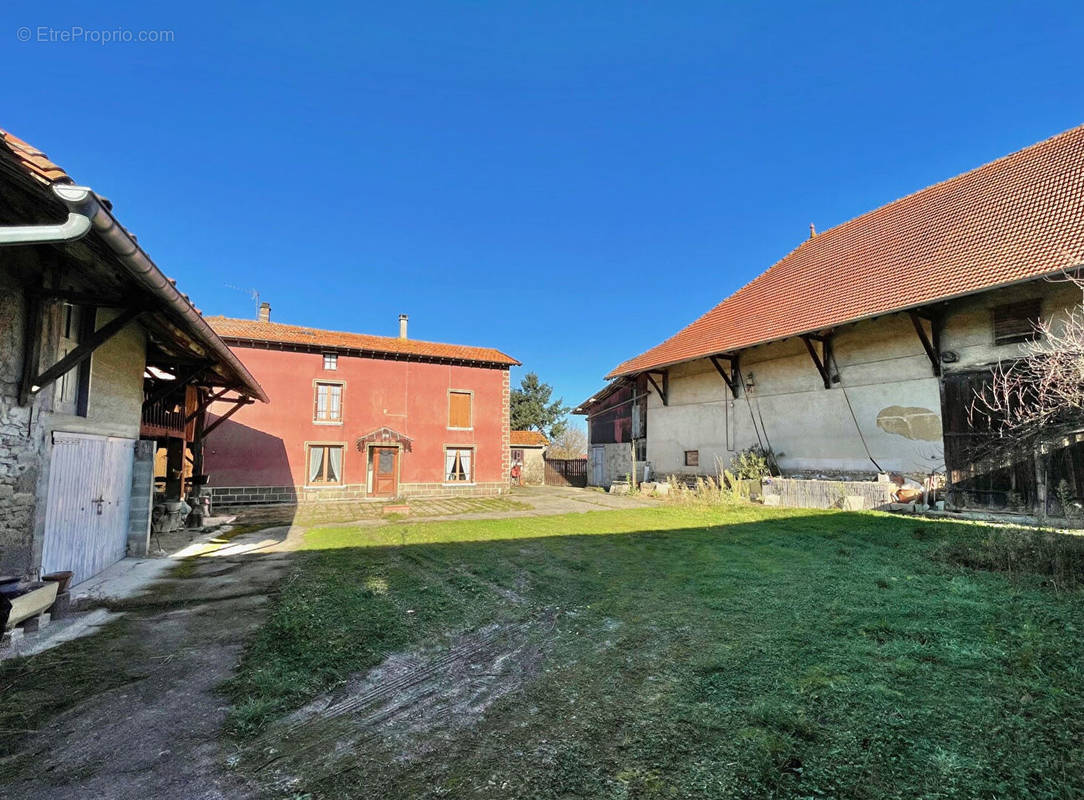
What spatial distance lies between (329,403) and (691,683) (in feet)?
54.0

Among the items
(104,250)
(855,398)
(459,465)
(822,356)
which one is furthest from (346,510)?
(855,398)

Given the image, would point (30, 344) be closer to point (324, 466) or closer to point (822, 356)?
point (324, 466)

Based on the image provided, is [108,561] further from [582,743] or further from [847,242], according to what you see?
[847,242]

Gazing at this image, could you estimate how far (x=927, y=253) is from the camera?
1141 centimetres

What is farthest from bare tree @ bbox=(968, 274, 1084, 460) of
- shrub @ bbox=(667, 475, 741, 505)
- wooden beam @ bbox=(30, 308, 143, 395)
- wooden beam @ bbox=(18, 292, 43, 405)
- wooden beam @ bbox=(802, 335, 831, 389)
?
wooden beam @ bbox=(18, 292, 43, 405)

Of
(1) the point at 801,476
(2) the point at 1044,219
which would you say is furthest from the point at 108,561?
(2) the point at 1044,219

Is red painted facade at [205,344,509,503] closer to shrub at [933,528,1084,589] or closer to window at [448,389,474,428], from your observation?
window at [448,389,474,428]

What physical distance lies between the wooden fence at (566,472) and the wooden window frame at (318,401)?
1269 cm

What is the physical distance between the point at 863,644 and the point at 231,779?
377cm

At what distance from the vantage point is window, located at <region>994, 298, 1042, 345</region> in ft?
29.1

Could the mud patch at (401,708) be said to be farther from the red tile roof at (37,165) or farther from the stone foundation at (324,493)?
the stone foundation at (324,493)

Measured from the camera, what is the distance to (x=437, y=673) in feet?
10.2

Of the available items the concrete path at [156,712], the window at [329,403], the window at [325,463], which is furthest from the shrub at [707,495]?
the window at [329,403]

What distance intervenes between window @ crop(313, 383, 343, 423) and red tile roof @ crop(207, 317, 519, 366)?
1.44 meters
